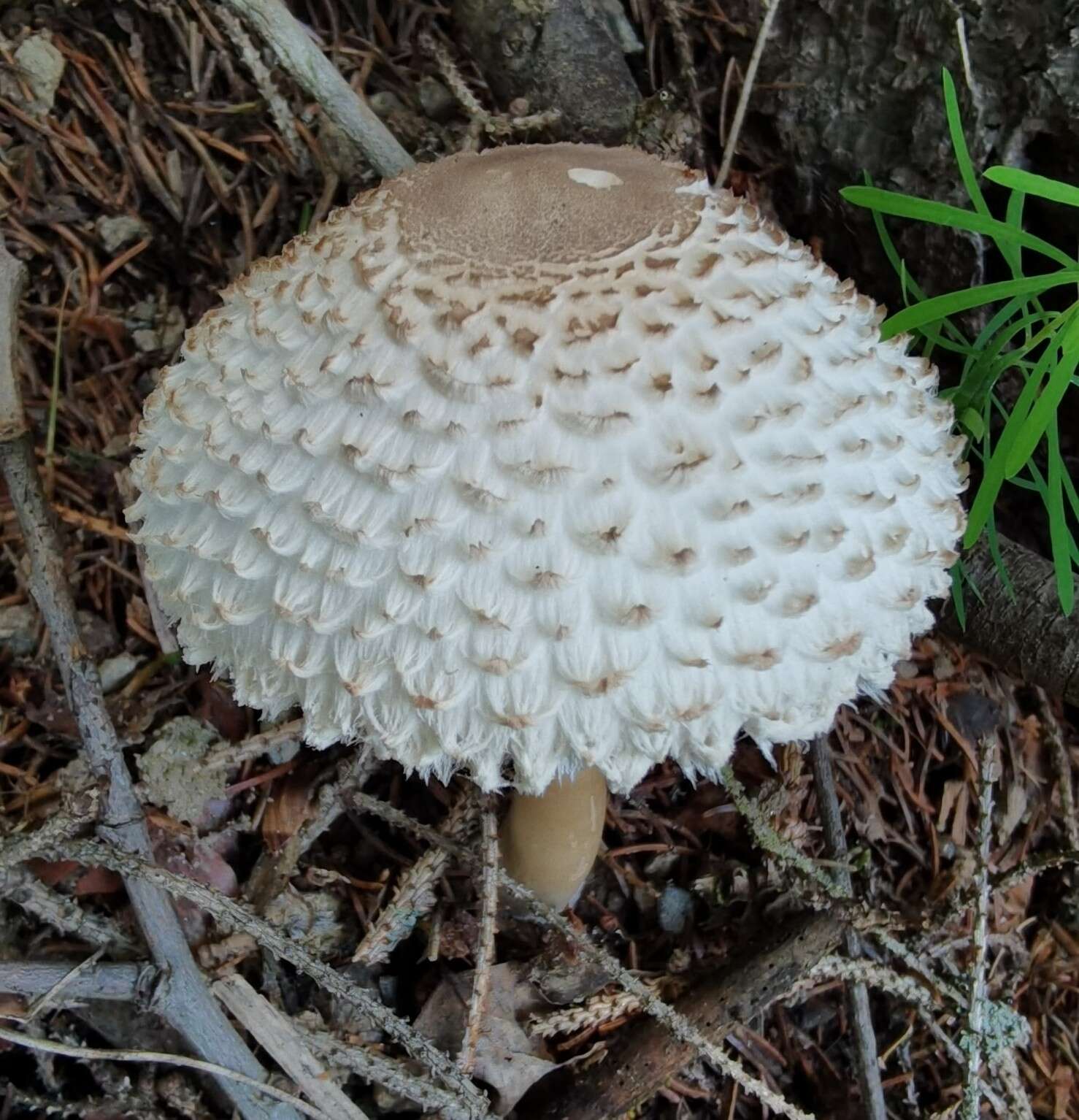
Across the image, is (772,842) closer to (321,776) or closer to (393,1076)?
(393,1076)

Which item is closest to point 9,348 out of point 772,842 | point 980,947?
point 772,842

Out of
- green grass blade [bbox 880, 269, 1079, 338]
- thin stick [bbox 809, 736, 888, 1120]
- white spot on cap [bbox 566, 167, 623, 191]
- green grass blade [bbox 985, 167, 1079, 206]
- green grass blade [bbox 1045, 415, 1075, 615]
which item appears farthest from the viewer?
thin stick [bbox 809, 736, 888, 1120]

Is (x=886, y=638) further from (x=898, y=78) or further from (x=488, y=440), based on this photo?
(x=898, y=78)

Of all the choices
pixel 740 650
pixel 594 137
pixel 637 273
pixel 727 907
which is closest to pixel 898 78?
pixel 594 137

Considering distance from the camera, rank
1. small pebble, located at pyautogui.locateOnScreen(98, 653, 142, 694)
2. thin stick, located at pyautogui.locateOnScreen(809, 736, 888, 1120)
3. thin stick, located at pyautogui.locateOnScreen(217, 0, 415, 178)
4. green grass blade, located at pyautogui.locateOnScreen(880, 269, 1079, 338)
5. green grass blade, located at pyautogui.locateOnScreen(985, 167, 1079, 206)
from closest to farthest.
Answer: green grass blade, located at pyautogui.locateOnScreen(985, 167, 1079, 206) < green grass blade, located at pyautogui.locateOnScreen(880, 269, 1079, 338) < thin stick, located at pyautogui.locateOnScreen(809, 736, 888, 1120) < thin stick, located at pyautogui.locateOnScreen(217, 0, 415, 178) < small pebble, located at pyautogui.locateOnScreen(98, 653, 142, 694)

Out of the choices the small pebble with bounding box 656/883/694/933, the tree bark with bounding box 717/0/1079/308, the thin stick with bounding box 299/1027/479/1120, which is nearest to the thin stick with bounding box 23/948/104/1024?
the thin stick with bounding box 299/1027/479/1120

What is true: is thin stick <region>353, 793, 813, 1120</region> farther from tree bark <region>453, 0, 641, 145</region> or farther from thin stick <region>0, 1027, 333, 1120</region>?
tree bark <region>453, 0, 641, 145</region>

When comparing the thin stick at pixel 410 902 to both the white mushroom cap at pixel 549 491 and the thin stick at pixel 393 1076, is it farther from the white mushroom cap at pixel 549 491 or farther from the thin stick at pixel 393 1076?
the white mushroom cap at pixel 549 491
